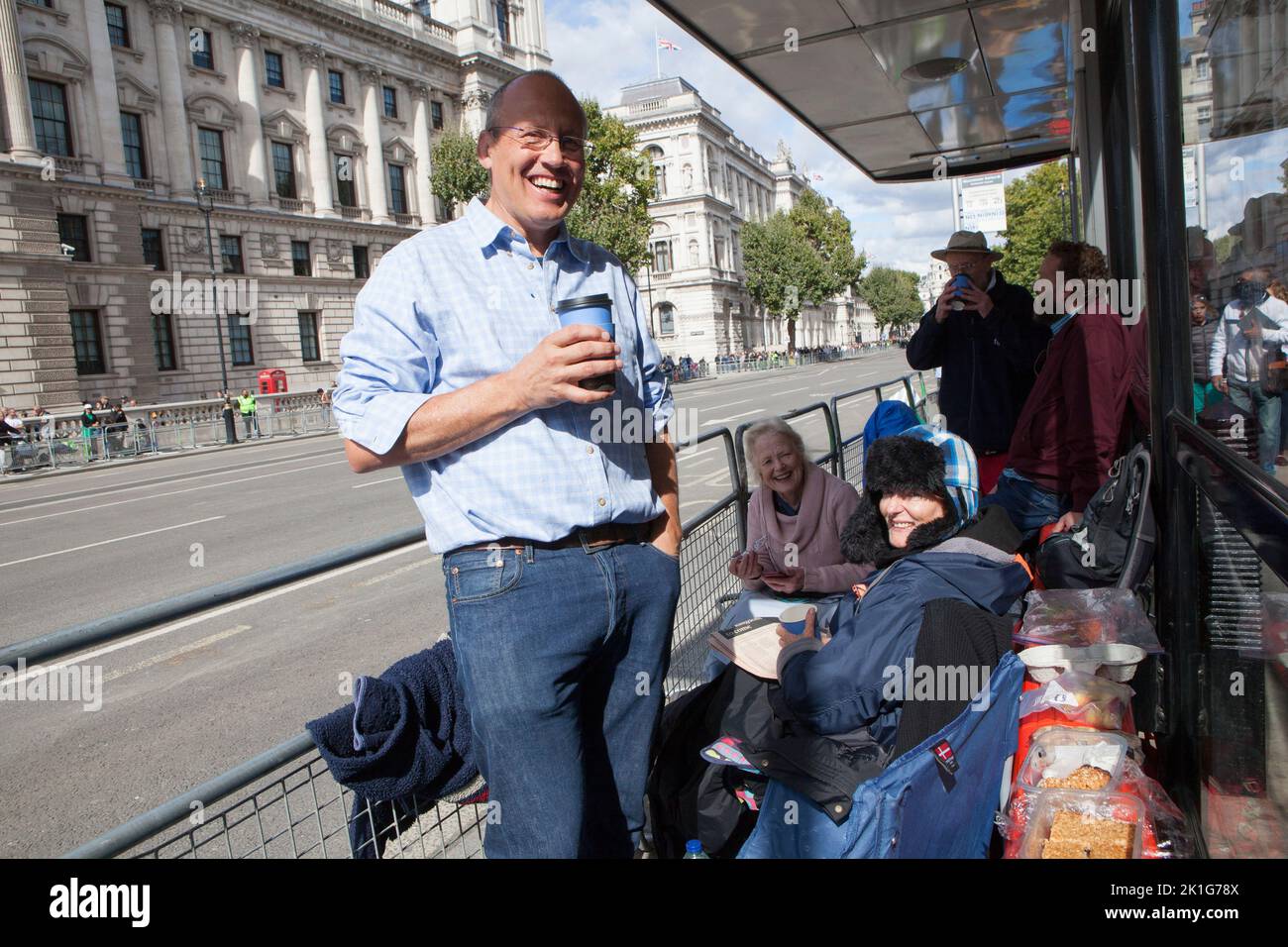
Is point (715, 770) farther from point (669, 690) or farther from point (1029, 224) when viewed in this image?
point (1029, 224)

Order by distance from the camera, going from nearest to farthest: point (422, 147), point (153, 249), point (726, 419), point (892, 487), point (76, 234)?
point (892, 487)
point (726, 419)
point (76, 234)
point (153, 249)
point (422, 147)

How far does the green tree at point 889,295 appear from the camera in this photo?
10888 centimetres

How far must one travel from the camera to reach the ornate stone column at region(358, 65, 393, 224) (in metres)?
42.8

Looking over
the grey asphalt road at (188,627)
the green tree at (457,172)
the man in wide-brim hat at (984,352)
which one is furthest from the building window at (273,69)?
the man in wide-brim hat at (984,352)

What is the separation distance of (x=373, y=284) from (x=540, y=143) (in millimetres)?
450

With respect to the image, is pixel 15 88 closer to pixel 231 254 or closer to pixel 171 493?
pixel 231 254

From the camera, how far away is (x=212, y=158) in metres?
36.7

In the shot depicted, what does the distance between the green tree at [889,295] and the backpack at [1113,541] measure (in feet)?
333

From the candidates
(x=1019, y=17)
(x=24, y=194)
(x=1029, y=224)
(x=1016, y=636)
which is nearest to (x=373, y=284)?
(x=1016, y=636)

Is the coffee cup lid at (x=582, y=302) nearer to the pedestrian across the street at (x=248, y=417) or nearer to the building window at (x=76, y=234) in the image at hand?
the pedestrian across the street at (x=248, y=417)

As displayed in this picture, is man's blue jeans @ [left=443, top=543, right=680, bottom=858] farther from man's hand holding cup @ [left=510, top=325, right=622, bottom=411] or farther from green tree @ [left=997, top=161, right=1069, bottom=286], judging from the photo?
green tree @ [left=997, top=161, right=1069, bottom=286]

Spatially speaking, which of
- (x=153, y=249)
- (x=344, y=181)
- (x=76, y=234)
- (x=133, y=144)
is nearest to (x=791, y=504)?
(x=76, y=234)

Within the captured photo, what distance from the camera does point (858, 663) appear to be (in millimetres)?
2465

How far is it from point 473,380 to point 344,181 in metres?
44.4
